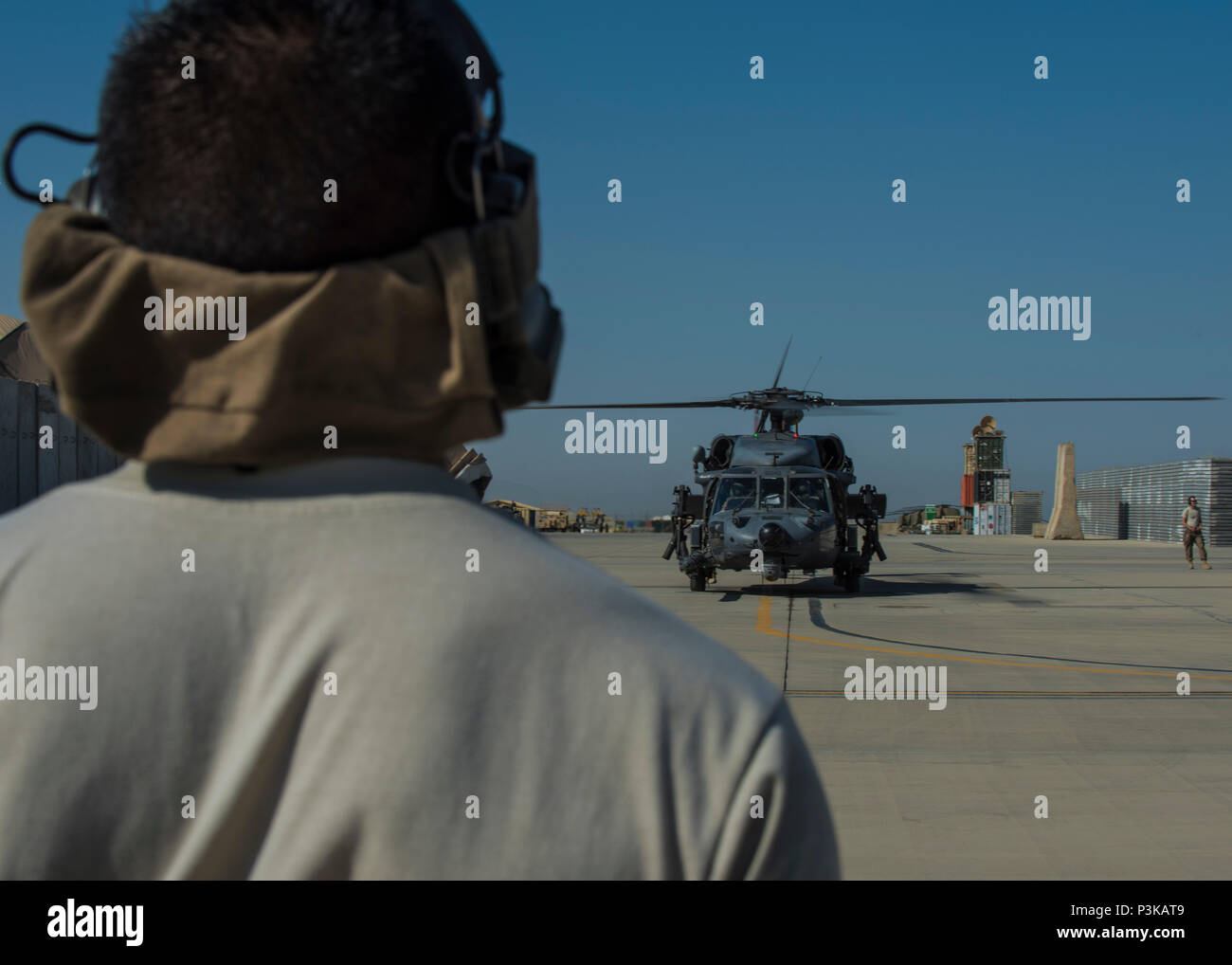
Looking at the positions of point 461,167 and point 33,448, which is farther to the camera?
point 33,448

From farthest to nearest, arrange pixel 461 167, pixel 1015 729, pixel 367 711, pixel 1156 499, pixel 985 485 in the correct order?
pixel 985 485 → pixel 1156 499 → pixel 1015 729 → pixel 461 167 → pixel 367 711

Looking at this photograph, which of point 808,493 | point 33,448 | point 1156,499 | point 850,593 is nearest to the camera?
point 33,448

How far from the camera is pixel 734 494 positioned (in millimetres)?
16203

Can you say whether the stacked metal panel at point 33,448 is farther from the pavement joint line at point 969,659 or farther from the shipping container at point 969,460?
the shipping container at point 969,460

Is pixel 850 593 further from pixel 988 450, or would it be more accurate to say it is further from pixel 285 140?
Answer: pixel 988 450

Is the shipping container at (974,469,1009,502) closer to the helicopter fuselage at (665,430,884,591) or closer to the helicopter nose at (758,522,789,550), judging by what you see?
the helicopter fuselage at (665,430,884,591)

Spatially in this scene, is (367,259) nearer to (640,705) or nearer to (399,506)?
(399,506)

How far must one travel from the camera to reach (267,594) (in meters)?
0.98

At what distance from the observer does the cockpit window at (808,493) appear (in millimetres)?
16016

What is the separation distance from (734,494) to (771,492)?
54cm

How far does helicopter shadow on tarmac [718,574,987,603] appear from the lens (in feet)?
54.5

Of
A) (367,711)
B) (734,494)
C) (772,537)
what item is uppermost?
(367,711)

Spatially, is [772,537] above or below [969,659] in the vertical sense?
above

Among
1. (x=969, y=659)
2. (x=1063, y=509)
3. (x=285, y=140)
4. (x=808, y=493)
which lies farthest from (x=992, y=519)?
(x=285, y=140)
